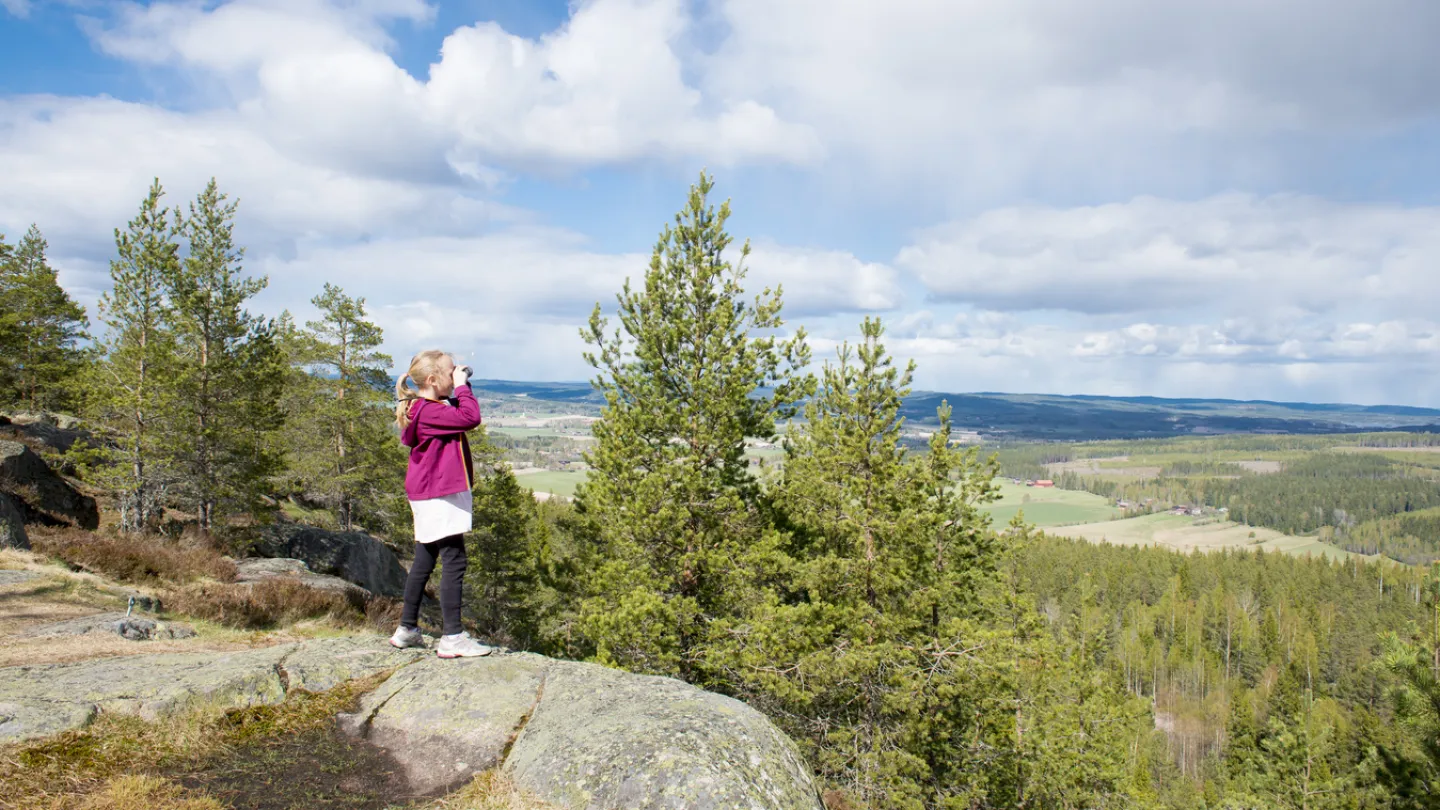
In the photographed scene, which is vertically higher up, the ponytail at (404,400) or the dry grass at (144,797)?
the ponytail at (404,400)

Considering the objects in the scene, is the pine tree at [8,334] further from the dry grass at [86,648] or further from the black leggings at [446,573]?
the black leggings at [446,573]

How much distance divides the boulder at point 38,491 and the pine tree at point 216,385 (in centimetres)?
267

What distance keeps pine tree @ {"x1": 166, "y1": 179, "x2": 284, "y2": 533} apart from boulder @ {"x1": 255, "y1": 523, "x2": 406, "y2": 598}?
1.96 meters

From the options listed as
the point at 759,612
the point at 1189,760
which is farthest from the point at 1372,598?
the point at 759,612

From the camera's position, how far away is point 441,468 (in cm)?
672

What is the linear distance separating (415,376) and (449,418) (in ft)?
2.03

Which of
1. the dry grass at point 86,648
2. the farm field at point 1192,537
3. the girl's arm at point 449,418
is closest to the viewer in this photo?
the girl's arm at point 449,418

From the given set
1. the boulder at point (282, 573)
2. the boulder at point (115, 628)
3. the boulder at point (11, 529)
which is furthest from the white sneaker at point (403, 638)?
the boulder at point (11, 529)

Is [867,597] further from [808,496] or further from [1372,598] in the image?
[1372,598]

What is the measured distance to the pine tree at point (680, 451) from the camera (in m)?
15.6

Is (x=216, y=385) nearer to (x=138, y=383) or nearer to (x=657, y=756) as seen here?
(x=138, y=383)

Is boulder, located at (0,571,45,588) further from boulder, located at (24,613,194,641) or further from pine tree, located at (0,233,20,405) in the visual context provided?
pine tree, located at (0,233,20,405)

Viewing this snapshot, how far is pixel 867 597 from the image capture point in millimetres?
16281

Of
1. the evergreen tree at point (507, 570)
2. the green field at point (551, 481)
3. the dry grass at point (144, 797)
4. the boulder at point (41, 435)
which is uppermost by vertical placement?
the boulder at point (41, 435)
